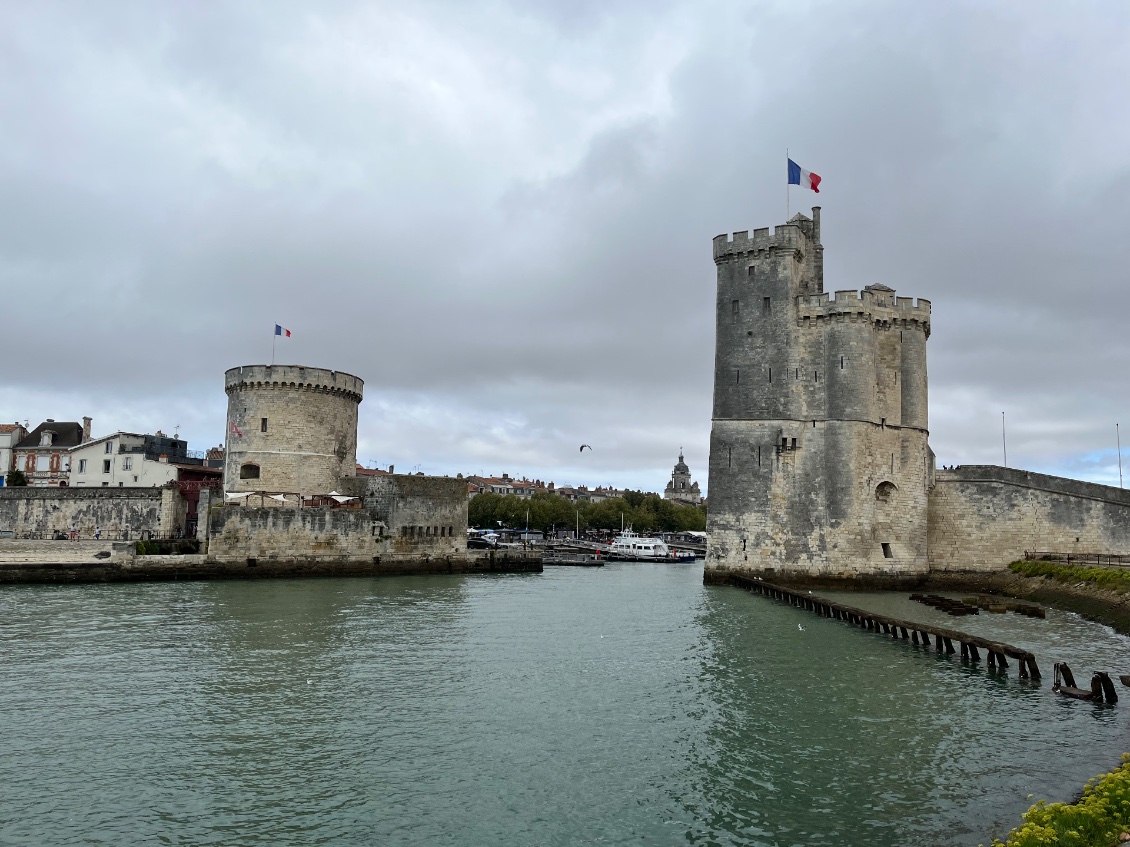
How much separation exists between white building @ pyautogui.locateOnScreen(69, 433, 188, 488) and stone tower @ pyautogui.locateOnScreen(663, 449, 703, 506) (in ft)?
390

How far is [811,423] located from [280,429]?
28117mm

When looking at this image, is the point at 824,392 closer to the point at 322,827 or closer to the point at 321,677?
the point at 321,677

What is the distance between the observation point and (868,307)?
38688 millimetres

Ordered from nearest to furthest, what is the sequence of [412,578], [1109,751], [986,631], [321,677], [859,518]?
[1109,751] → [321,677] → [986,631] → [859,518] → [412,578]

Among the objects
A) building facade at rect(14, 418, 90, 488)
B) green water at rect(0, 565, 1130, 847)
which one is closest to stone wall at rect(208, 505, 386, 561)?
green water at rect(0, 565, 1130, 847)

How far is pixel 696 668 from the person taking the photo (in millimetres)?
19547

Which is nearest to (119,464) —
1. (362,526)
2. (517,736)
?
(362,526)

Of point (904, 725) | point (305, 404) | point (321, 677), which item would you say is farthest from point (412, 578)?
point (904, 725)

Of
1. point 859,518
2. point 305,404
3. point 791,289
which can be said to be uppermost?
point 791,289

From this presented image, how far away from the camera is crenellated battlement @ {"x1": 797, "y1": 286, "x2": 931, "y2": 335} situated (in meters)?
38.6

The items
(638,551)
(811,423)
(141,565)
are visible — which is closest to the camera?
(141,565)

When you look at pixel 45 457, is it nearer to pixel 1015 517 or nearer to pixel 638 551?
pixel 638 551

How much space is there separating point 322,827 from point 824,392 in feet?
109

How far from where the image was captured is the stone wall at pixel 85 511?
43.8 meters
